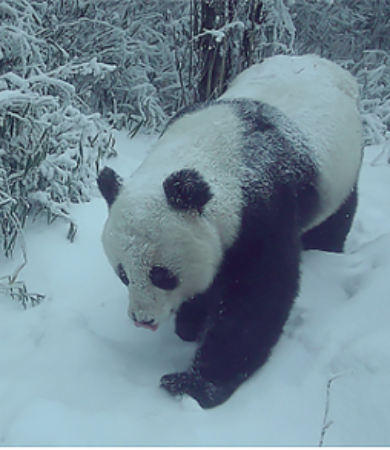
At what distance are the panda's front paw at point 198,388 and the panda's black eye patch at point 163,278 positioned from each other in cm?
43

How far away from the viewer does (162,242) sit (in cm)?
197

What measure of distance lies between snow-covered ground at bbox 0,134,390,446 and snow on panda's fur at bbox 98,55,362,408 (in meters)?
0.14

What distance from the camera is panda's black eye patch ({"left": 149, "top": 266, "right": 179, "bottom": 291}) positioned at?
2006 mm

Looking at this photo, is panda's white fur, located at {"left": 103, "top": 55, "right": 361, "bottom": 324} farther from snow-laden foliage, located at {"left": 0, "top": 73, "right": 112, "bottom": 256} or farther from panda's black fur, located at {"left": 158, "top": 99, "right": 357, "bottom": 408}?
snow-laden foliage, located at {"left": 0, "top": 73, "right": 112, "bottom": 256}

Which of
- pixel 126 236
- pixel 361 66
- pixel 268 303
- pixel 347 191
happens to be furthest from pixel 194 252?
pixel 361 66

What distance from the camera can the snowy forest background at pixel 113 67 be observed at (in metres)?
3.25

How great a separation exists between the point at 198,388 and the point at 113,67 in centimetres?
196

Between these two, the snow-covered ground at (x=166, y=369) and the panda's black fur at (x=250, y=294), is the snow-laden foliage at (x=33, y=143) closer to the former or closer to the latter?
the snow-covered ground at (x=166, y=369)

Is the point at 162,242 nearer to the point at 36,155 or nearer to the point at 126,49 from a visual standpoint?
the point at 36,155

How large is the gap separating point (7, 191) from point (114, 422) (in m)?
1.82

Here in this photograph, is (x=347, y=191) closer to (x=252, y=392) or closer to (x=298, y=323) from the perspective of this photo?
(x=298, y=323)

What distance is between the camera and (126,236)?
78.9 inches

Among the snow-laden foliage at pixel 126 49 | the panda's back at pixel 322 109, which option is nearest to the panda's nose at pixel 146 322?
the panda's back at pixel 322 109

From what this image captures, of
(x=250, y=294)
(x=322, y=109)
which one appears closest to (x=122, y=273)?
(x=250, y=294)
